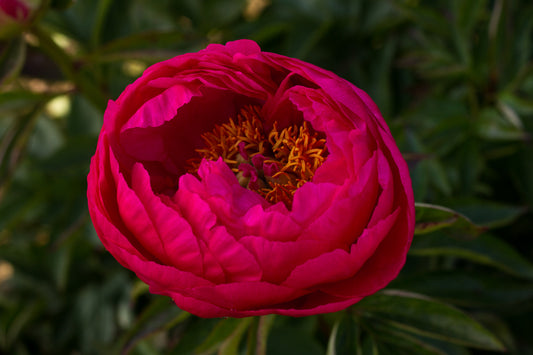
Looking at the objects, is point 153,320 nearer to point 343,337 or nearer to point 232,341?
point 232,341

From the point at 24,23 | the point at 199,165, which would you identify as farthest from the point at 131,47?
the point at 199,165

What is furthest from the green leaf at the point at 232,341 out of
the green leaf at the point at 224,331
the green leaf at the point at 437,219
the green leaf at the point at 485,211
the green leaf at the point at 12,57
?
the green leaf at the point at 12,57

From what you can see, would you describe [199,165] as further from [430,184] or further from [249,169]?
[430,184]

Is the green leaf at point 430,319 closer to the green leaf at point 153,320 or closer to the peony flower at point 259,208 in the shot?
the peony flower at point 259,208

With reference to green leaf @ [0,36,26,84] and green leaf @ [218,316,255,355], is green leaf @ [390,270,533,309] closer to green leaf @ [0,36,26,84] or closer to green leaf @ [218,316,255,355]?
green leaf @ [218,316,255,355]

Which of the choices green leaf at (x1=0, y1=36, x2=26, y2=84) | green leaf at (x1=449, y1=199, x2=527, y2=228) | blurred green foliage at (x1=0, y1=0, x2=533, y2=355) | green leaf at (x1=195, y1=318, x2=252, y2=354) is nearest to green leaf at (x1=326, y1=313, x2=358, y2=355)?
blurred green foliage at (x1=0, y1=0, x2=533, y2=355)

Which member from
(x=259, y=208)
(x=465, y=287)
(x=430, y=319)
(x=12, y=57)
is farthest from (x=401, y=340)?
(x=12, y=57)

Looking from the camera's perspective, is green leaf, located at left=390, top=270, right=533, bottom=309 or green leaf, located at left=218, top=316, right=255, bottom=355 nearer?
green leaf, located at left=218, top=316, right=255, bottom=355
